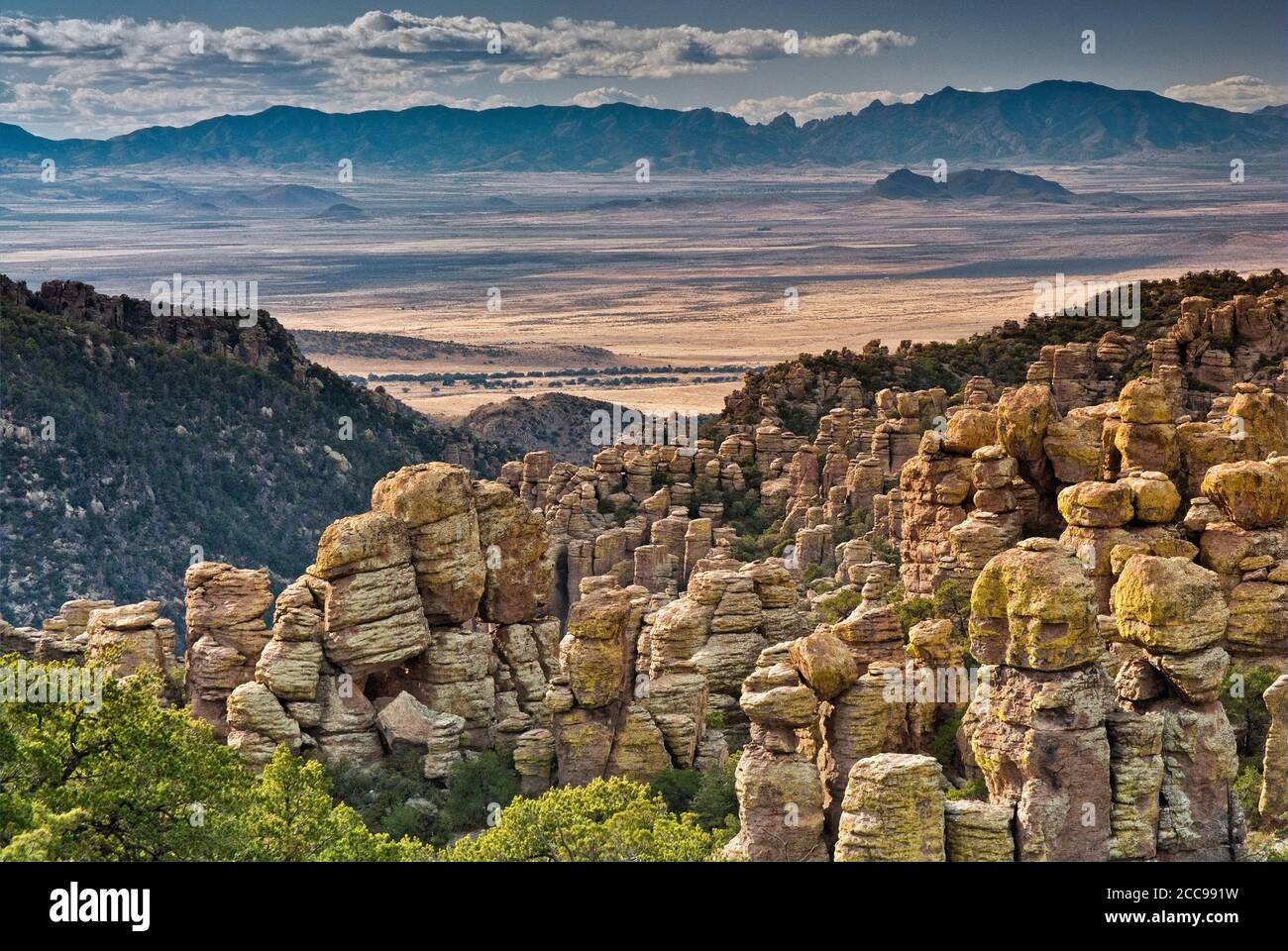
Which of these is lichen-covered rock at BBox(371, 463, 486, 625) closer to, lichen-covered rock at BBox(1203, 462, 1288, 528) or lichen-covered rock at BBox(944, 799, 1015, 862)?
lichen-covered rock at BBox(1203, 462, 1288, 528)

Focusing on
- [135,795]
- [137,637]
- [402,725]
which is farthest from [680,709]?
[135,795]

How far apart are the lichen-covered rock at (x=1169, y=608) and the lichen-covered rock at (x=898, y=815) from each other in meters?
5.74

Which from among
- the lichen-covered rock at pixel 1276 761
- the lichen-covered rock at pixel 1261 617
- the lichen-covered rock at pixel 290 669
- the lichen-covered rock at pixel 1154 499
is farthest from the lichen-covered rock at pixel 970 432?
the lichen-covered rock at pixel 290 669

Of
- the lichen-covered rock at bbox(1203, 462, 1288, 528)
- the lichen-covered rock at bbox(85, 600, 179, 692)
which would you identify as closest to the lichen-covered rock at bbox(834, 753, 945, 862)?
the lichen-covered rock at bbox(1203, 462, 1288, 528)

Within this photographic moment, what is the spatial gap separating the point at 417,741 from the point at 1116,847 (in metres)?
19.3

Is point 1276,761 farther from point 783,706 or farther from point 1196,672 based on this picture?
point 783,706

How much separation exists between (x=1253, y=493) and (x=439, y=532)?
1865 cm

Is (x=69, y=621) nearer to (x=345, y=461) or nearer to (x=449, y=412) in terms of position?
(x=345, y=461)

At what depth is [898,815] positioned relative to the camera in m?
30.2

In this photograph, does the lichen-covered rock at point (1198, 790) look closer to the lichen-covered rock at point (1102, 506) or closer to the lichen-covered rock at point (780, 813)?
the lichen-covered rock at point (780, 813)

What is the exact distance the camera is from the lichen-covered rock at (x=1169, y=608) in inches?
1332

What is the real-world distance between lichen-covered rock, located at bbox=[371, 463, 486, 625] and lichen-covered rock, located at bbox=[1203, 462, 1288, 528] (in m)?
17.4

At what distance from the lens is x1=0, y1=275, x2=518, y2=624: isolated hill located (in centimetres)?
10006

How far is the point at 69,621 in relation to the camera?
5441cm
